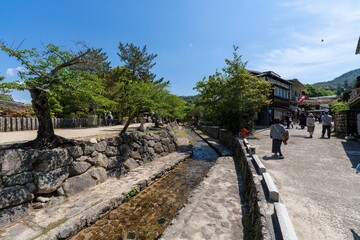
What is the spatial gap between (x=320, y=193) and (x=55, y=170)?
24.5 ft

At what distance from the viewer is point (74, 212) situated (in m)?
5.23

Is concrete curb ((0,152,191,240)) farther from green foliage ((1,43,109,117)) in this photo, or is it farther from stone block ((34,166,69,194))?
green foliage ((1,43,109,117))

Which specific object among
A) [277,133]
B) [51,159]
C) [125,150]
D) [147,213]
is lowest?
[147,213]

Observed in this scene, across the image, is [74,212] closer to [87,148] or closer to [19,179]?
[19,179]

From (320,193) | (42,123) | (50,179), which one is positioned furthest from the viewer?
(42,123)

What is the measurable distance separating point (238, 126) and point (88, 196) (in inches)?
578

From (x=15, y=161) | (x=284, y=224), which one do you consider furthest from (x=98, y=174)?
(x=284, y=224)

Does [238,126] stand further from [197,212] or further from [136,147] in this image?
[197,212]

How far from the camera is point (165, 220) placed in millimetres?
5543

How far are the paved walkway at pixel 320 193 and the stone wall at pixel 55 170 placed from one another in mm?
6233

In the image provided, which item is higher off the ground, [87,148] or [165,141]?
[87,148]

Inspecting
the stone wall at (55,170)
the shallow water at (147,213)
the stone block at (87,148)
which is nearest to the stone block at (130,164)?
the stone wall at (55,170)

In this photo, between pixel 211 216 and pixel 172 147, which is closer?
pixel 211 216

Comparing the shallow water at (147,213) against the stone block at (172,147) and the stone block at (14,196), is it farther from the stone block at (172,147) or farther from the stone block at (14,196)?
the stone block at (172,147)
